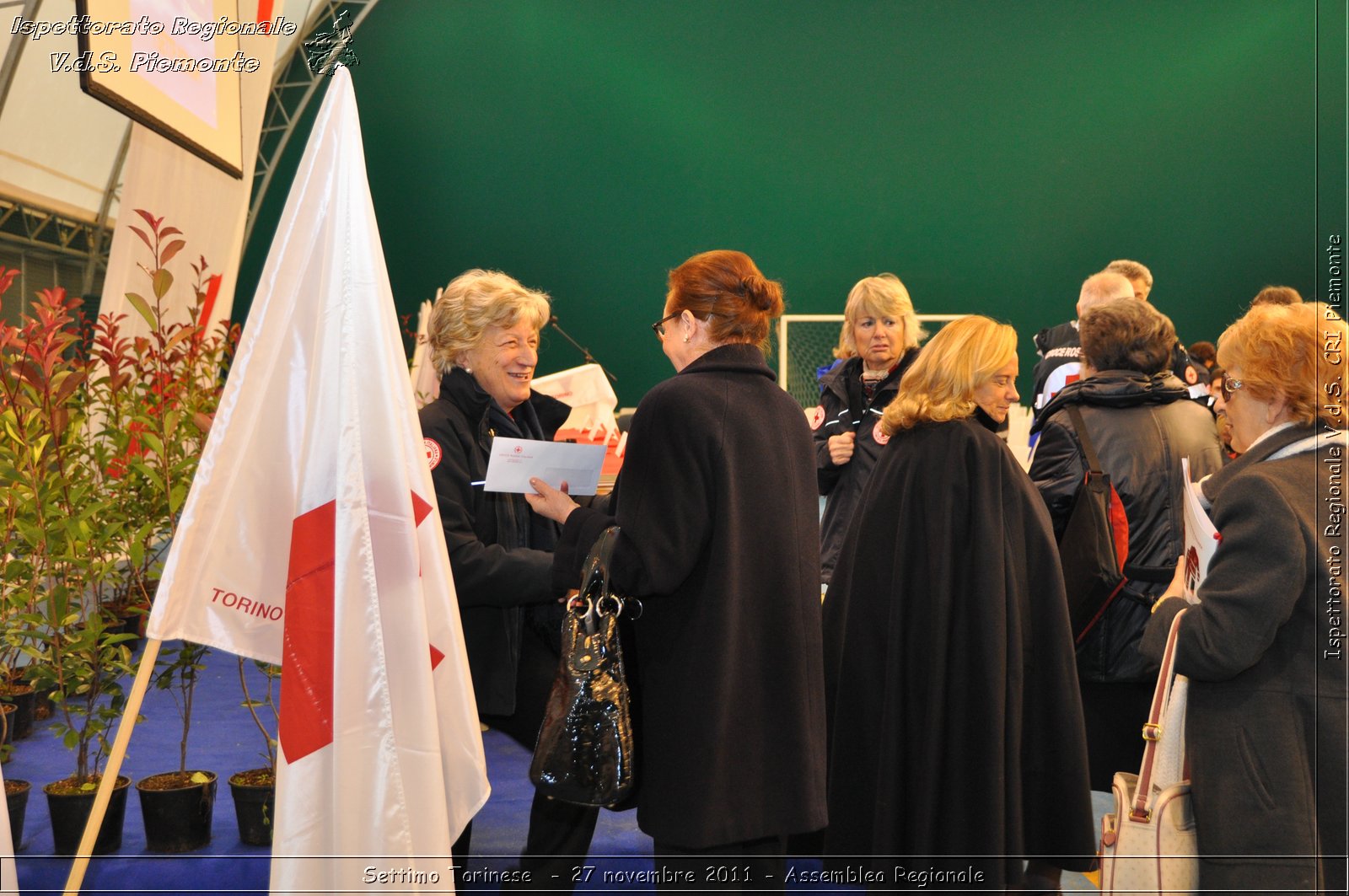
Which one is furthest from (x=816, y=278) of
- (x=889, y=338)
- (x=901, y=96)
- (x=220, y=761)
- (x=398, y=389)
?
(x=398, y=389)

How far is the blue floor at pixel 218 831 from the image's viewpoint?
8.93 feet

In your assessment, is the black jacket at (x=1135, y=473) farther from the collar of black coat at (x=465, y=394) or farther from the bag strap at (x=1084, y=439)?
the collar of black coat at (x=465, y=394)

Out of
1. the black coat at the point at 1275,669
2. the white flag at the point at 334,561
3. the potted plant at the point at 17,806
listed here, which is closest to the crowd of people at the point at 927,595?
the black coat at the point at 1275,669

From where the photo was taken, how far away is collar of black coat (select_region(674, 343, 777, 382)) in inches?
88.1

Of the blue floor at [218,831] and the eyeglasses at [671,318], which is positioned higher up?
the eyeglasses at [671,318]

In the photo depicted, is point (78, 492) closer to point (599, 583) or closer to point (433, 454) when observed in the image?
point (433, 454)

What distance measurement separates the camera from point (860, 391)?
12.3 ft

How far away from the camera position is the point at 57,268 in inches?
399

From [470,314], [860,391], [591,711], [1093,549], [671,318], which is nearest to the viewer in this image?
[591,711]

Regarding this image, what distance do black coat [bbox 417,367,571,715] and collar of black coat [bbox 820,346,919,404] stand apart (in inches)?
56.9

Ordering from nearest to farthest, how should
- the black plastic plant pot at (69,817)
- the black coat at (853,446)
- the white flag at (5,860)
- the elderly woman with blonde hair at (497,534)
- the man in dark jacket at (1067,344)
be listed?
the white flag at (5,860), the elderly woman with blonde hair at (497,534), the black plastic plant pot at (69,817), the black coat at (853,446), the man in dark jacket at (1067,344)

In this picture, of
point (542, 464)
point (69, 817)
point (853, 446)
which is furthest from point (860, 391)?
point (69, 817)

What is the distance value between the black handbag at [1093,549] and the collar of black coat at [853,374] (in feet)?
2.61

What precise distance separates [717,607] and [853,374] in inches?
72.6
